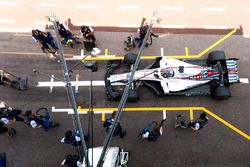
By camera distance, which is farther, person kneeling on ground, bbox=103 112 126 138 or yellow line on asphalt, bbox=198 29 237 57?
yellow line on asphalt, bbox=198 29 237 57

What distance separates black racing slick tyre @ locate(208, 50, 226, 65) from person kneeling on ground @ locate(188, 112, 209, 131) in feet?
10.3

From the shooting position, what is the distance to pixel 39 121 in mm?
11141

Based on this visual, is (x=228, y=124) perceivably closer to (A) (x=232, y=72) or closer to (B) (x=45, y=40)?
(A) (x=232, y=72)

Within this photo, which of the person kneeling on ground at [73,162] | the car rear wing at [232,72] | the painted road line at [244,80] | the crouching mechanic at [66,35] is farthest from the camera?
the painted road line at [244,80]

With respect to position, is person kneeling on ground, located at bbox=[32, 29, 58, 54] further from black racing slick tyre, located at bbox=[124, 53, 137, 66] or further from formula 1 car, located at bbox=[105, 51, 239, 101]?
black racing slick tyre, located at bbox=[124, 53, 137, 66]

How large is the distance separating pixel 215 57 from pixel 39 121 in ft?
29.3

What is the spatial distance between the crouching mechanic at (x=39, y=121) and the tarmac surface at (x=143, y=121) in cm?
47

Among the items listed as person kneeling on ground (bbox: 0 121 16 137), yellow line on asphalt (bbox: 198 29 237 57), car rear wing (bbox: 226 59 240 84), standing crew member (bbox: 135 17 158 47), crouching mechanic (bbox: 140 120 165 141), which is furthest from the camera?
yellow line on asphalt (bbox: 198 29 237 57)

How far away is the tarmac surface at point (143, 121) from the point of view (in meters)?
11.4

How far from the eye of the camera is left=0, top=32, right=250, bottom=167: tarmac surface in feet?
37.4

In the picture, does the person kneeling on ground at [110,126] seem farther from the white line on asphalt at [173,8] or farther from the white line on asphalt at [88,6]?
the white line on asphalt at [173,8]

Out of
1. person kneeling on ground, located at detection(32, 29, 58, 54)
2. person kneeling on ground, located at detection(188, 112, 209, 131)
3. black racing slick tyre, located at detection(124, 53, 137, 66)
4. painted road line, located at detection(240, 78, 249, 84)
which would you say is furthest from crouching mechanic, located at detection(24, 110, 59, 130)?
painted road line, located at detection(240, 78, 249, 84)

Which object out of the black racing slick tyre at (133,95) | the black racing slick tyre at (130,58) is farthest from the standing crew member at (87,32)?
the black racing slick tyre at (133,95)

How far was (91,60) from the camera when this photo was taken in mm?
13484
